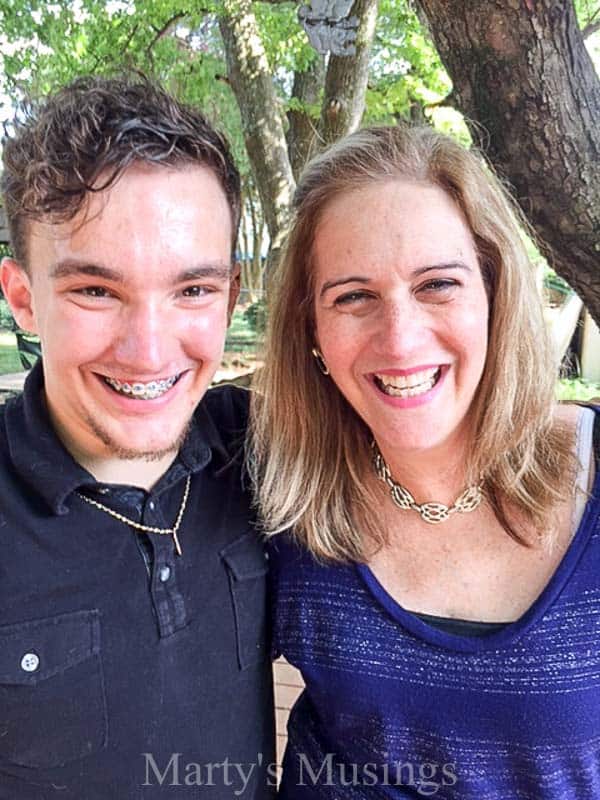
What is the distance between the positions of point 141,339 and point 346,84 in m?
3.40

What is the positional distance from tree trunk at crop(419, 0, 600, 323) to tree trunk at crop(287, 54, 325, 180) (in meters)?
3.62

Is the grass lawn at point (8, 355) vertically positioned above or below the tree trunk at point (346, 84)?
below

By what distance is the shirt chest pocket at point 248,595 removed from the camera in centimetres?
154

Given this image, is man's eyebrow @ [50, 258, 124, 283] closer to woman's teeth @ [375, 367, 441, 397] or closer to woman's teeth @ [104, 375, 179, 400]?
woman's teeth @ [104, 375, 179, 400]

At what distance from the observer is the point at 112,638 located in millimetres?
1356

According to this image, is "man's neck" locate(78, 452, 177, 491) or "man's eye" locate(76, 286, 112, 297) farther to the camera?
"man's neck" locate(78, 452, 177, 491)

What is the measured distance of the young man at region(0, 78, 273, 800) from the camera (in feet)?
4.27

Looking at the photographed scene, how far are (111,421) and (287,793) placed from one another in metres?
0.91

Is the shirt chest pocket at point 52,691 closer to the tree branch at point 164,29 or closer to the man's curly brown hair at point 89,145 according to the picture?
the man's curly brown hair at point 89,145

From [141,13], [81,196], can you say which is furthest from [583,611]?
[141,13]

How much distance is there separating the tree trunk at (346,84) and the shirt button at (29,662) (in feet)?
11.4

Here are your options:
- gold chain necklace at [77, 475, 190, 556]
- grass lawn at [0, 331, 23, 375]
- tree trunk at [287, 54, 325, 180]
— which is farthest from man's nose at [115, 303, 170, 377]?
grass lawn at [0, 331, 23, 375]

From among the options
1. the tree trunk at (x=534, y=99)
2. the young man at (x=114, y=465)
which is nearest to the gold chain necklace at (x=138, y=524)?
the young man at (x=114, y=465)

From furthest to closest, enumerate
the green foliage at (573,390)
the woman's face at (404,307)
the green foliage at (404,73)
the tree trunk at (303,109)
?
the tree trunk at (303,109) < the green foliage at (404,73) < the green foliage at (573,390) < the woman's face at (404,307)
